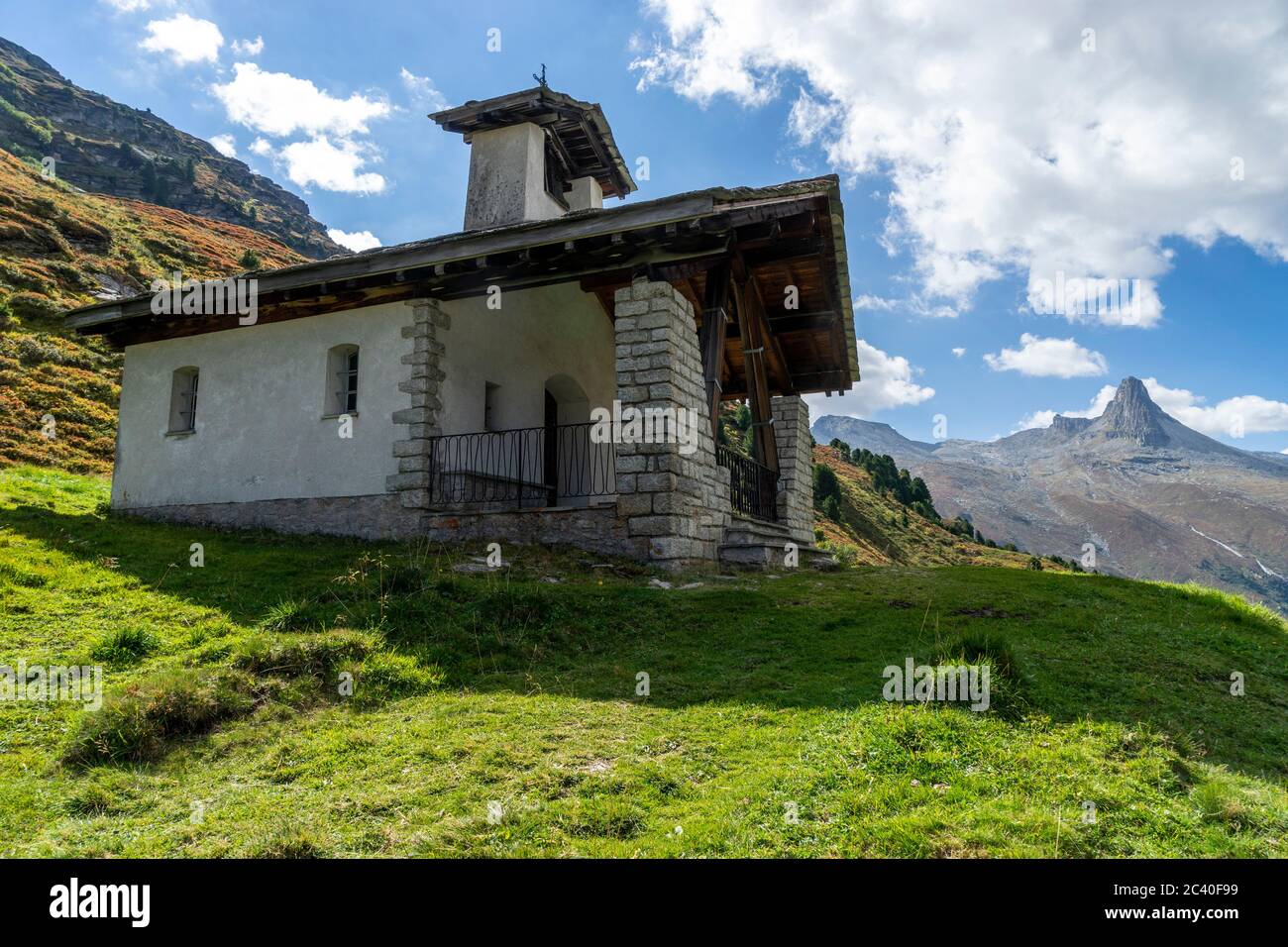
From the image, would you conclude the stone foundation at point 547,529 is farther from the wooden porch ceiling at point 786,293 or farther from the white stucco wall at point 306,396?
the wooden porch ceiling at point 786,293

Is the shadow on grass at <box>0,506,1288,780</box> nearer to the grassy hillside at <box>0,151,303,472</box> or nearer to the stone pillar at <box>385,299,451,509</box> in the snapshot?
the stone pillar at <box>385,299,451,509</box>

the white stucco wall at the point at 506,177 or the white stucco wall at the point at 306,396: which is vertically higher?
the white stucco wall at the point at 506,177

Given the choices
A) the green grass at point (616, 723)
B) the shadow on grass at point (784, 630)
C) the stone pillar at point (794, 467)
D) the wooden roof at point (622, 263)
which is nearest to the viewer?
the green grass at point (616, 723)

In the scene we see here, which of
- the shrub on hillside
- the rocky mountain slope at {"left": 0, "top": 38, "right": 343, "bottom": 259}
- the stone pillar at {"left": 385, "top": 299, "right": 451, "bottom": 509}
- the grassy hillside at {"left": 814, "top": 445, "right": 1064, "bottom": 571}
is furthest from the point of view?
the rocky mountain slope at {"left": 0, "top": 38, "right": 343, "bottom": 259}

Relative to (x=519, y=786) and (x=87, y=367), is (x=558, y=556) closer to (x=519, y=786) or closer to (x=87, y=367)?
(x=519, y=786)

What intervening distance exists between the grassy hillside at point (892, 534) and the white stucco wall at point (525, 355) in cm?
1596

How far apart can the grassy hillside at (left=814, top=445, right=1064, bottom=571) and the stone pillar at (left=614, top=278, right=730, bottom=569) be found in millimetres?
19344

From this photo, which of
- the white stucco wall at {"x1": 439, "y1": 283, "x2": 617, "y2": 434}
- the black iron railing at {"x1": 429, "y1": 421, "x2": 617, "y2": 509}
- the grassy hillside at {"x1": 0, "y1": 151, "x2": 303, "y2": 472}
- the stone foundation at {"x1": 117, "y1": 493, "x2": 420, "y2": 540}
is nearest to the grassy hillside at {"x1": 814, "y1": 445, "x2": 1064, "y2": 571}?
the white stucco wall at {"x1": 439, "y1": 283, "x2": 617, "y2": 434}

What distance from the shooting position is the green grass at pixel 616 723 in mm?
3641

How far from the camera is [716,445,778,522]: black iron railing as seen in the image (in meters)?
13.4

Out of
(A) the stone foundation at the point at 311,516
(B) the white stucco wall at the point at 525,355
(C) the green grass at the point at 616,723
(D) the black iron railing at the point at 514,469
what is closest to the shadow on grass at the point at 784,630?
(C) the green grass at the point at 616,723

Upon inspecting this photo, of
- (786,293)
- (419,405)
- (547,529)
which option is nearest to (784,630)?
(547,529)

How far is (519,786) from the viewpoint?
164 inches

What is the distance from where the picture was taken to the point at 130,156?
90.9 m
